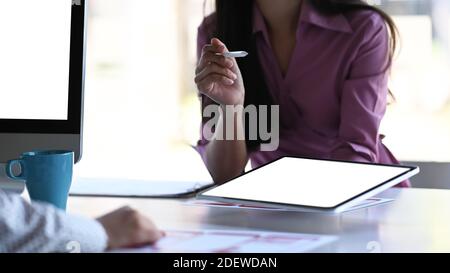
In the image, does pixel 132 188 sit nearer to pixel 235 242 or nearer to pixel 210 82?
pixel 210 82

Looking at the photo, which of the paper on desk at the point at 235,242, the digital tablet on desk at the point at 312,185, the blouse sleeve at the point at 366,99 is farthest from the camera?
the blouse sleeve at the point at 366,99

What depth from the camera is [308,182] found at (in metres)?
0.83

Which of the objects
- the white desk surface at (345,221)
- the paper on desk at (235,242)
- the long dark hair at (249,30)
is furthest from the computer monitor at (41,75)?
the long dark hair at (249,30)

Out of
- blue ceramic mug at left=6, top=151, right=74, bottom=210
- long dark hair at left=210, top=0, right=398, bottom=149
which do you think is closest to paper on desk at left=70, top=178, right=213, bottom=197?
blue ceramic mug at left=6, top=151, right=74, bottom=210

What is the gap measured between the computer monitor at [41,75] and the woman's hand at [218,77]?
0.74 feet

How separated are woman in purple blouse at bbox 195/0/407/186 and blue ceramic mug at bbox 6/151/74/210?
0.54 meters

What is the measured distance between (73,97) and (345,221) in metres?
0.45

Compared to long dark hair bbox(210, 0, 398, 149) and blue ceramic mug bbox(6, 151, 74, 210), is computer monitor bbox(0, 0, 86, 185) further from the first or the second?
long dark hair bbox(210, 0, 398, 149)

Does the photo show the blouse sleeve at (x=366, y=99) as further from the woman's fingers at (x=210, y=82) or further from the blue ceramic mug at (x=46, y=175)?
the blue ceramic mug at (x=46, y=175)

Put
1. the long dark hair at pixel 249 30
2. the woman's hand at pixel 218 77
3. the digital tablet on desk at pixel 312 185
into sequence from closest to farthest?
1. the digital tablet on desk at pixel 312 185
2. the woman's hand at pixel 218 77
3. the long dark hair at pixel 249 30

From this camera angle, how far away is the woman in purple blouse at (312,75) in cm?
133

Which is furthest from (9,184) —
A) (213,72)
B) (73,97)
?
(213,72)
